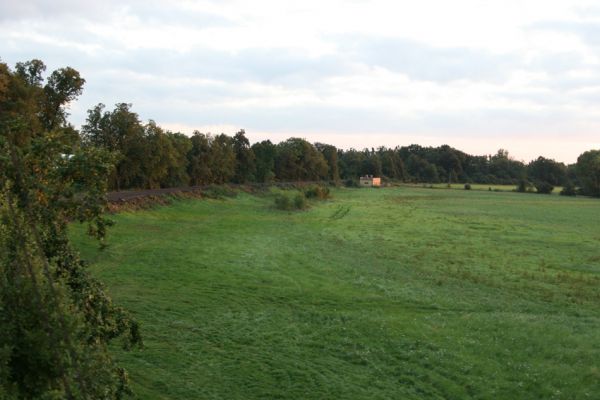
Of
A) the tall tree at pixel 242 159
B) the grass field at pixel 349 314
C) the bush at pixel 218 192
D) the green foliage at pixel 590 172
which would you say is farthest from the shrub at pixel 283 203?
the green foliage at pixel 590 172

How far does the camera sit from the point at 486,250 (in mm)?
40219

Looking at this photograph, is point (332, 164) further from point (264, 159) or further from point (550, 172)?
point (550, 172)

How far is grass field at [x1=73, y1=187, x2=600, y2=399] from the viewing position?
1530 cm

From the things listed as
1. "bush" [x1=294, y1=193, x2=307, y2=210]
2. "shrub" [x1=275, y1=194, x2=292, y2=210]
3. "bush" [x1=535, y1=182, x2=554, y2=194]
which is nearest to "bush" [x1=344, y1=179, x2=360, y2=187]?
"bush" [x1=535, y1=182, x2=554, y2=194]

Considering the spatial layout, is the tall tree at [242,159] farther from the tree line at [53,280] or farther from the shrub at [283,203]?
the tree line at [53,280]

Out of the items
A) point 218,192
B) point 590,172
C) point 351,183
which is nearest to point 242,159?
point 218,192

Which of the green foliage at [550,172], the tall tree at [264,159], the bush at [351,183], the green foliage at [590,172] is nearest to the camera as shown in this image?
the tall tree at [264,159]

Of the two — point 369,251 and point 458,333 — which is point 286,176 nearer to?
point 369,251

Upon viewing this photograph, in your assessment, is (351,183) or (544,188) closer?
(544,188)

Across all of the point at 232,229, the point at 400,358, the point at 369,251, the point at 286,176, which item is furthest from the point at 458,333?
the point at 286,176

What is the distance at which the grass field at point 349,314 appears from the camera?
15.3 metres

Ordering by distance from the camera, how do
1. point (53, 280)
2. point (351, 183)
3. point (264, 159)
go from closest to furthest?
point (53, 280) < point (264, 159) < point (351, 183)

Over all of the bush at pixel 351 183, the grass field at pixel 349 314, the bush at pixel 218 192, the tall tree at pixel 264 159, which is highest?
the tall tree at pixel 264 159

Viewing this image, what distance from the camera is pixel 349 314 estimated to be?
21625 millimetres
